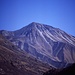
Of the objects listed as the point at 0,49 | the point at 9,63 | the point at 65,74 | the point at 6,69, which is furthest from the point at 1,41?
the point at 65,74

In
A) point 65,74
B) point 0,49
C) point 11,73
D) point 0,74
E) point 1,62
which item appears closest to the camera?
point 65,74

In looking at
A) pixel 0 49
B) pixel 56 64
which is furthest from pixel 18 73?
pixel 56 64

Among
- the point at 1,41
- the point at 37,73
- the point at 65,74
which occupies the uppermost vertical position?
the point at 1,41

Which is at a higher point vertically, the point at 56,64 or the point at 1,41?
the point at 1,41

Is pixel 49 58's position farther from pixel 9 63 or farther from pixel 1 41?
pixel 9 63

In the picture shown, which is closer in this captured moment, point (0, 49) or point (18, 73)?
point (18, 73)

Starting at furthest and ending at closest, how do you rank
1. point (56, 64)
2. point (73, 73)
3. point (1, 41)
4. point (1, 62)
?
point (56, 64) → point (1, 41) → point (1, 62) → point (73, 73)

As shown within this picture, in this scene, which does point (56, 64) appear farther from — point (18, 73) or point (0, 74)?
point (0, 74)

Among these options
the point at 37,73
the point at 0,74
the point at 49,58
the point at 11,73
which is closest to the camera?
the point at 0,74

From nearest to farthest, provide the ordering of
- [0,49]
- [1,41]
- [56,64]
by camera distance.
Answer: [0,49] < [1,41] < [56,64]
